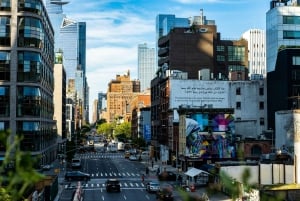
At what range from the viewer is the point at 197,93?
101m

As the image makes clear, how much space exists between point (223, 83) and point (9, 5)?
44494 mm

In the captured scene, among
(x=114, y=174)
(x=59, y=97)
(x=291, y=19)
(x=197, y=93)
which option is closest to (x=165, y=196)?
(x=114, y=174)

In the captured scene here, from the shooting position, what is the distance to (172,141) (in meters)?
103

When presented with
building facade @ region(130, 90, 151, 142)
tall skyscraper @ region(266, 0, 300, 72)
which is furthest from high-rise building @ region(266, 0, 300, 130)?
building facade @ region(130, 90, 151, 142)

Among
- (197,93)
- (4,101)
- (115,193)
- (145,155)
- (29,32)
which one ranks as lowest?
(145,155)

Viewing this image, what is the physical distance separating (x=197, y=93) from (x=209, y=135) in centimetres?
1474

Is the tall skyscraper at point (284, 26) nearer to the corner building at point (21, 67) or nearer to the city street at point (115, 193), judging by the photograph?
the city street at point (115, 193)

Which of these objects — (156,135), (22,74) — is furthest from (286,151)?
(156,135)

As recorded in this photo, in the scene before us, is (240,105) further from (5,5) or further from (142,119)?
(142,119)

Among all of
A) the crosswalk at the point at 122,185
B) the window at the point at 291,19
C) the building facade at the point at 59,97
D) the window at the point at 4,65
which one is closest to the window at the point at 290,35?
the window at the point at 291,19

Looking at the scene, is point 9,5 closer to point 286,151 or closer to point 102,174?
point 102,174

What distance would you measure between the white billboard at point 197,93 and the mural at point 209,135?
12.2 m

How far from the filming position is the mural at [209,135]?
290 ft

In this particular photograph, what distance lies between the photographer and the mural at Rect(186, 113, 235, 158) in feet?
290
